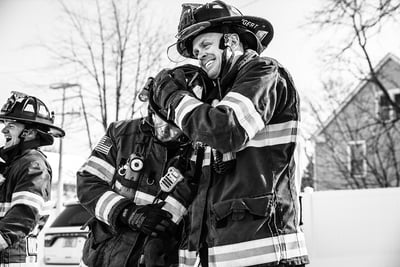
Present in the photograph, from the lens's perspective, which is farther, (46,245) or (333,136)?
(333,136)

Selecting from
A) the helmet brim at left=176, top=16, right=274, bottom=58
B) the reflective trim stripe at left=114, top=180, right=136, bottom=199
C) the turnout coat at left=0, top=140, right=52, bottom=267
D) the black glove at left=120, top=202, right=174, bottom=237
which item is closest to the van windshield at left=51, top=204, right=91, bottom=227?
the turnout coat at left=0, top=140, right=52, bottom=267

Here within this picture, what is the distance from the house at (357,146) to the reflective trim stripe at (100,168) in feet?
60.6

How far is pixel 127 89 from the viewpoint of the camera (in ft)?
34.9

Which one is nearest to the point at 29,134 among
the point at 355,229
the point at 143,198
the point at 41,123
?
the point at 41,123

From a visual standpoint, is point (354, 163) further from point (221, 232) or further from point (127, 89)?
point (221, 232)

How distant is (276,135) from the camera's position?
2.30 metres

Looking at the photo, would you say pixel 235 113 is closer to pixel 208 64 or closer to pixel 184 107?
pixel 184 107

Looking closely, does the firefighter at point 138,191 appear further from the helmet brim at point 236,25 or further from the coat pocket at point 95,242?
the helmet brim at point 236,25

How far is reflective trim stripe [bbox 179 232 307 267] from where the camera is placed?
6.95 feet

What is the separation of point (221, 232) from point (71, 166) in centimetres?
1548

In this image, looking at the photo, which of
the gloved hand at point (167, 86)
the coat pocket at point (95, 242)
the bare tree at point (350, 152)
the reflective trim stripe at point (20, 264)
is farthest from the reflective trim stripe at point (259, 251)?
the bare tree at point (350, 152)

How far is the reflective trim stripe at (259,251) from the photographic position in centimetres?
212

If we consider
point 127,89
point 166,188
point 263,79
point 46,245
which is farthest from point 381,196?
point 127,89

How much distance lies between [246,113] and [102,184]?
1.22 metres
